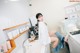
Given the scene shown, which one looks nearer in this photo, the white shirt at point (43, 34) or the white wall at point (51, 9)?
the white shirt at point (43, 34)

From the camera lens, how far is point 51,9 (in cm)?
345

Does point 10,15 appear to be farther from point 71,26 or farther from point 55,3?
point 55,3

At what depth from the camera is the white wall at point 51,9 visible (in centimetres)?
341

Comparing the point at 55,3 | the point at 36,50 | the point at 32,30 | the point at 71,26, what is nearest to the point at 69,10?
the point at 55,3

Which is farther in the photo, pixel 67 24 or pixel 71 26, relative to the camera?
pixel 67 24

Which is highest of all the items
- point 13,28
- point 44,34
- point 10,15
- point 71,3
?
point 71,3

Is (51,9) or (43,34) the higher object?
(51,9)

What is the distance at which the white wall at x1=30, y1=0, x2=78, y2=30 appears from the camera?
11.2ft

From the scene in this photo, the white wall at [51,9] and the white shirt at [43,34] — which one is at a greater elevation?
the white wall at [51,9]

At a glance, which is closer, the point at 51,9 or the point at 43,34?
the point at 43,34

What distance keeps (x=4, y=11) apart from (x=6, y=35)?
368 millimetres

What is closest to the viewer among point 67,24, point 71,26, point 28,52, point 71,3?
point 28,52

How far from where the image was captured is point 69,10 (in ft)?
11.1

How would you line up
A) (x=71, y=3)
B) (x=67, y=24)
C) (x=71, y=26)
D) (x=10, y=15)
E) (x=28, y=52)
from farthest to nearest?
1. (x=71, y=3)
2. (x=67, y=24)
3. (x=71, y=26)
4. (x=28, y=52)
5. (x=10, y=15)
